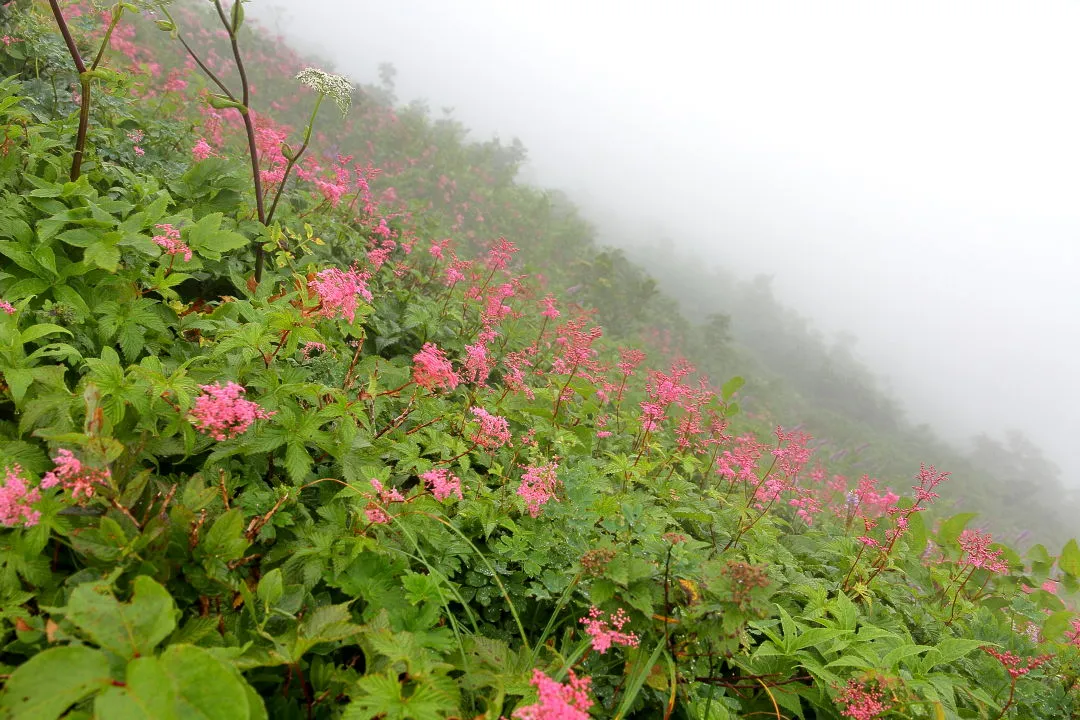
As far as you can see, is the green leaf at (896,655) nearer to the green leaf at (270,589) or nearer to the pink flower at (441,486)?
the pink flower at (441,486)

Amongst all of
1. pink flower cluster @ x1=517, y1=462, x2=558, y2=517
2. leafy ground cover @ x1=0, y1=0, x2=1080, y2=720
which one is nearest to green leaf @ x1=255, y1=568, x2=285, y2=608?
leafy ground cover @ x1=0, y1=0, x2=1080, y2=720

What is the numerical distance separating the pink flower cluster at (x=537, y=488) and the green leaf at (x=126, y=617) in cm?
159

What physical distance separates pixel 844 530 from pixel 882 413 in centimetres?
2120

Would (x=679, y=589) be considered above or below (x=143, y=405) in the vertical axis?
above

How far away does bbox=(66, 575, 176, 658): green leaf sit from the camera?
1252 mm

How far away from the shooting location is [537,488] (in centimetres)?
275

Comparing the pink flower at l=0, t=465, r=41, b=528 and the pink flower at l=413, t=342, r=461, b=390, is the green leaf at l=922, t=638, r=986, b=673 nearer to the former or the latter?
the pink flower at l=413, t=342, r=461, b=390

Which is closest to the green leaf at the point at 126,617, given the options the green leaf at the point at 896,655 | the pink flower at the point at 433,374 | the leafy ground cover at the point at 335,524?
the leafy ground cover at the point at 335,524

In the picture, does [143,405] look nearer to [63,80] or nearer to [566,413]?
[566,413]

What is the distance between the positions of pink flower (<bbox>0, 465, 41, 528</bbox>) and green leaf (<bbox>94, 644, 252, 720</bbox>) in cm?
71

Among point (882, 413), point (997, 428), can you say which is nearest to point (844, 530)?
point (882, 413)

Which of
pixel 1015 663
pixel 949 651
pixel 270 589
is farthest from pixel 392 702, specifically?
pixel 1015 663

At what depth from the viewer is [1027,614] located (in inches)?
141

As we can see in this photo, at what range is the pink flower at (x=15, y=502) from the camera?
1.49 meters
